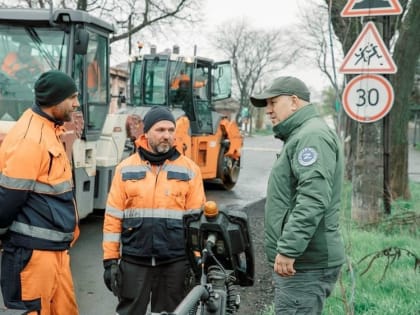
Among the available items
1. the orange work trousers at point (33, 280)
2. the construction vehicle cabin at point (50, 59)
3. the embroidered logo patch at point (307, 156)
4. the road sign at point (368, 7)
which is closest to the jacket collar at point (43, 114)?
the orange work trousers at point (33, 280)

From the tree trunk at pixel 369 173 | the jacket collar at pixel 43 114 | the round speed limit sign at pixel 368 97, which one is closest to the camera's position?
the jacket collar at pixel 43 114

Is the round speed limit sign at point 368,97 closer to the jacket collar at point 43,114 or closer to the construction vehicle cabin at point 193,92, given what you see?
the jacket collar at point 43,114

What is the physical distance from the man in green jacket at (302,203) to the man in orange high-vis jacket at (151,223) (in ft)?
2.17

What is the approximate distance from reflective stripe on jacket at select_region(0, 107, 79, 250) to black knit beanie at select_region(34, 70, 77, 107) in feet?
0.27

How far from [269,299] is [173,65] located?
7.34 metres

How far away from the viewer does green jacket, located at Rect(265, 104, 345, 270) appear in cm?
291

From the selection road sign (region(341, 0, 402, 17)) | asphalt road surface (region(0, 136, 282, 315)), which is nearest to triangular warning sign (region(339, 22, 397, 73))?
road sign (region(341, 0, 402, 17))

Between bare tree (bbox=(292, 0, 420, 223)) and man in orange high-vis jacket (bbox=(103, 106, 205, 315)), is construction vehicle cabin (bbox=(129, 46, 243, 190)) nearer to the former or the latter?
bare tree (bbox=(292, 0, 420, 223))

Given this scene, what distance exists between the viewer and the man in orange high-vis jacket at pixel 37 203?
3.08 m

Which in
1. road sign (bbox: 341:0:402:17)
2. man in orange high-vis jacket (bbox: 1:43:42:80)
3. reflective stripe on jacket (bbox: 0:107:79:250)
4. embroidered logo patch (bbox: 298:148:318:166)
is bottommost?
reflective stripe on jacket (bbox: 0:107:79:250)

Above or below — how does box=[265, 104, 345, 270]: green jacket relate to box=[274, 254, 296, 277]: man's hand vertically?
above

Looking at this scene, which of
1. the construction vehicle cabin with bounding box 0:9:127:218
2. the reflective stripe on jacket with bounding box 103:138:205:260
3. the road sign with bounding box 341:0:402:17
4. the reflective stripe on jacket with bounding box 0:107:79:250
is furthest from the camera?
the construction vehicle cabin with bounding box 0:9:127:218

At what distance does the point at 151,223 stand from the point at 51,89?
1.00m

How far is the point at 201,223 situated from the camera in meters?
2.68
